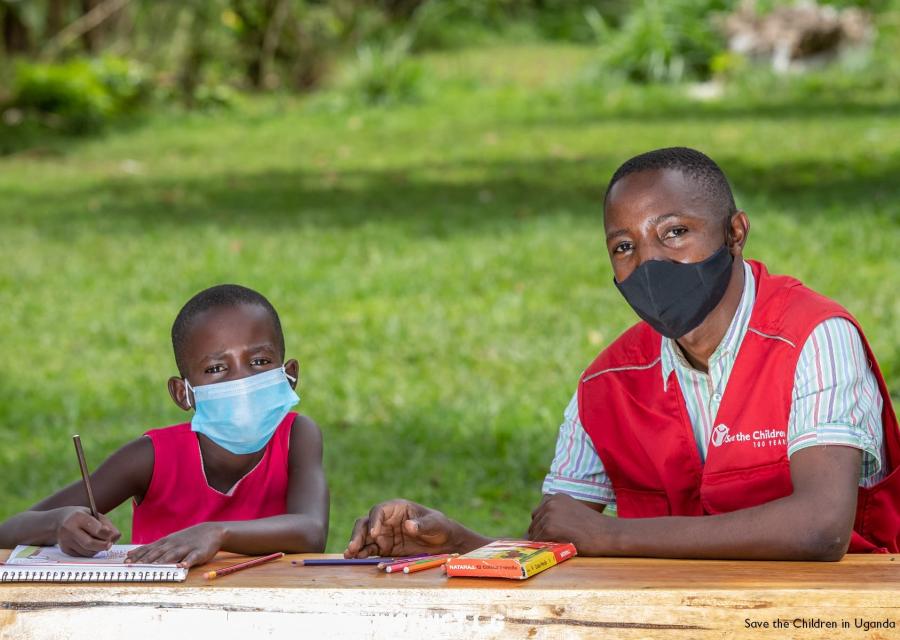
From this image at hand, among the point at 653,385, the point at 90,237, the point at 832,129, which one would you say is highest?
the point at 832,129

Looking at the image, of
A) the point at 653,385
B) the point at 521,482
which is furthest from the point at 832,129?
the point at 653,385

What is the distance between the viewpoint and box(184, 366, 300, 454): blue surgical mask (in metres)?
3.36

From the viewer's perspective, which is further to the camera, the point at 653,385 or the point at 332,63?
the point at 332,63

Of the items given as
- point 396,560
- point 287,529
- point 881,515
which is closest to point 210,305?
point 287,529

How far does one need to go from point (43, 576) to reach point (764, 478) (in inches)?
57.7

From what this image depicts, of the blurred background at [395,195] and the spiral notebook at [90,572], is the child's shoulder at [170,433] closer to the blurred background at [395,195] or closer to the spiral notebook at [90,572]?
the spiral notebook at [90,572]

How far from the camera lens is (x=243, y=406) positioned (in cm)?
336

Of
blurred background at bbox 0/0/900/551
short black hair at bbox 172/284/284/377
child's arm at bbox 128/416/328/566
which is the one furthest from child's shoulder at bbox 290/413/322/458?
blurred background at bbox 0/0/900/551

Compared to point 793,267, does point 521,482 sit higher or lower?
lower

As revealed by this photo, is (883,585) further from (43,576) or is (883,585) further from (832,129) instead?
(832,129)

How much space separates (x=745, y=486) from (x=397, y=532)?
75 cm

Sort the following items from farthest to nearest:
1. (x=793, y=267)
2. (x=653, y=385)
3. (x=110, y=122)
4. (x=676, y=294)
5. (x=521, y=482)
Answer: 1. (x=110, y=122)
2. (x=793, y=267)
3. (x=521, y=482)
4. (x=653, y=385)
5. (x=676, y=294)

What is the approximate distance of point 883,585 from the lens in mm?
2215

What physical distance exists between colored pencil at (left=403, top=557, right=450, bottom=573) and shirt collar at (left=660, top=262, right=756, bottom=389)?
78 centimetres
